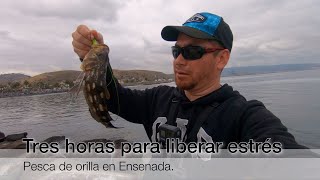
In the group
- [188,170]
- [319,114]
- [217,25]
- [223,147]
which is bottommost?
[319,114]

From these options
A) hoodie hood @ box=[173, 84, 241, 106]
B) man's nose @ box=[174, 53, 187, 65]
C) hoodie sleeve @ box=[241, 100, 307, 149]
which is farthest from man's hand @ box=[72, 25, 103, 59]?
hoodie sleeve @ box=[241, 100, 307, 149]

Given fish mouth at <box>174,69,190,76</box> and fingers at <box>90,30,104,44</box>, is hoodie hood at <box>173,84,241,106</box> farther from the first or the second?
fingers at <box>90,30,104,44</box>

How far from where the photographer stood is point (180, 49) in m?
4.64

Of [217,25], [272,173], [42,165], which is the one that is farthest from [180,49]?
[42,165]

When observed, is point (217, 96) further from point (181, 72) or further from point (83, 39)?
point (83, 39)

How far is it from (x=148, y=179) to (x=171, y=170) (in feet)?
1.60

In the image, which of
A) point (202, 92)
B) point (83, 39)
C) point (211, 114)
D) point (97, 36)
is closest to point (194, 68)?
point (202, 92)

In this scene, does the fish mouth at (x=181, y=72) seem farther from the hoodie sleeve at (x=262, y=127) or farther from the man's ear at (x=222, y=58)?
the hoodie sleeve at (x=262, y=127)

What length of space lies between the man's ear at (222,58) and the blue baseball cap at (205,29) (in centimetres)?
8

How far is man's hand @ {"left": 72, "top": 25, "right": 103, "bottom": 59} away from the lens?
14.6 ft

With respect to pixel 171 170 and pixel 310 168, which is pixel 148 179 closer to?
pixel 171 170

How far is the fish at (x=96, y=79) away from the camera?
4.46 metres

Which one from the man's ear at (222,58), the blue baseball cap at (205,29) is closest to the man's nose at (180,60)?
the blue baseball cap at (205,29)

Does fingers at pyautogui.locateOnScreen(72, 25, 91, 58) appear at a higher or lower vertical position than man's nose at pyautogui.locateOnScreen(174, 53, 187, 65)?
higher
